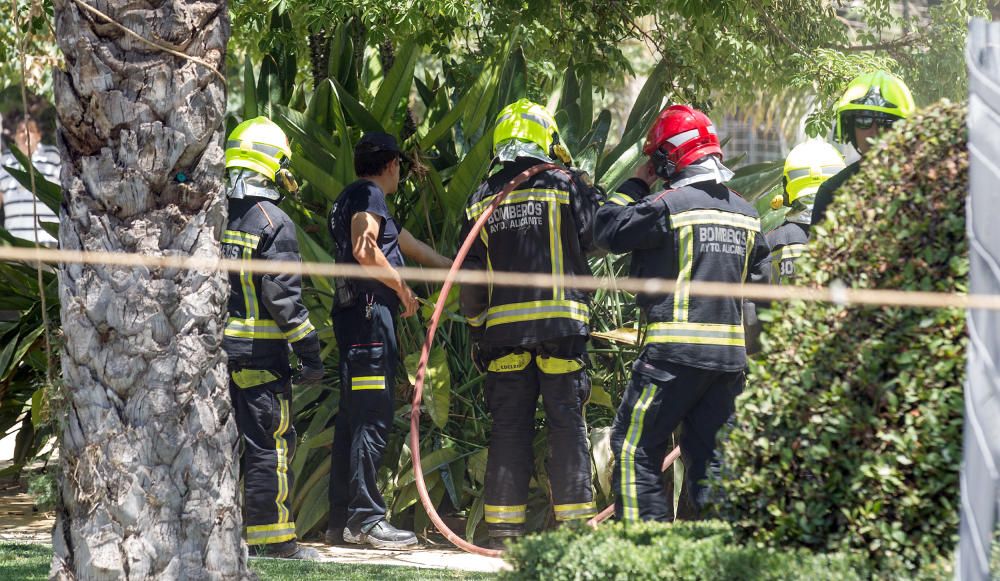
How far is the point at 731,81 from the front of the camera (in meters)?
9.07

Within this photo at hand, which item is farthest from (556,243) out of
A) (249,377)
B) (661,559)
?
(661,559)

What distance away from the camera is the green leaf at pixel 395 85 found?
23.6ft

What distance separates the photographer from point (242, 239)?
5816 mm

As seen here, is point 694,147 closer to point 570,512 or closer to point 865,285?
point 570,512

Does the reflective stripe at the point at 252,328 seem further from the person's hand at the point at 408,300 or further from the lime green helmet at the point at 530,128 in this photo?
the lime green helmet at the point at 530,128

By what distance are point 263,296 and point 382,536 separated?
132cm

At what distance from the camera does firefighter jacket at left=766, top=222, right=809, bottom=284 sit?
6.05 m

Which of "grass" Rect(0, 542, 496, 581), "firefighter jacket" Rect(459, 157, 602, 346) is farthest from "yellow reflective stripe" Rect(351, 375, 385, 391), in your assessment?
"grass" Rect(0, 542, 496, 581)

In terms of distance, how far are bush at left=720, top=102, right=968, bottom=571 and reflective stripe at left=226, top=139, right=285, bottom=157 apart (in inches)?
130

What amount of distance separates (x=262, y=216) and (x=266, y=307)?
434mm

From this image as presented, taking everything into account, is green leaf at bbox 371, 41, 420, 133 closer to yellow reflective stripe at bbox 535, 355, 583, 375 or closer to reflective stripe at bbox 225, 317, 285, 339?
reflective stripe at bbox 225, 317, 285, 339

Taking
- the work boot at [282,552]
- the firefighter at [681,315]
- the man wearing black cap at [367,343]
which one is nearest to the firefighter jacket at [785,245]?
the firefighter at [681,315]

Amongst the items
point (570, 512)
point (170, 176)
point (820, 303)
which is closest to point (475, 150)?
point (570, 512)

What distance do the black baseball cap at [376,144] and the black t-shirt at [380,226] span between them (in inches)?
8.2
